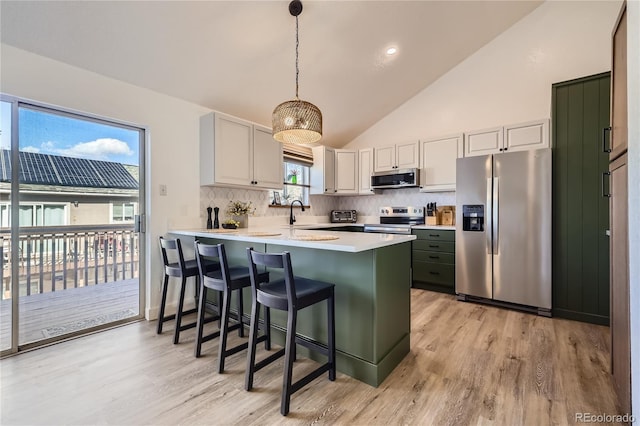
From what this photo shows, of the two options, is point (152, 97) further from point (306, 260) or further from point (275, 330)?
point (275, 330)

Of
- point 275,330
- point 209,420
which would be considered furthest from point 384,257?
point 209,420

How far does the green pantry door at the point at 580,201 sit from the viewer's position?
2.77m

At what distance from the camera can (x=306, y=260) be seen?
7.28 ft

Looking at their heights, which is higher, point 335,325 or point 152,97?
point 152,97

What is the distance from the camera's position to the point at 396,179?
446 cm

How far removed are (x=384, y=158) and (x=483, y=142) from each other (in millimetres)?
1433

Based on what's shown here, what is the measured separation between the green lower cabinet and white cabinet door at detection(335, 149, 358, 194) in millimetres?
1439

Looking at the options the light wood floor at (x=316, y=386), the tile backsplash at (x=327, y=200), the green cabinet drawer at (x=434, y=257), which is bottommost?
the light wood floor at (x=316, y=386)

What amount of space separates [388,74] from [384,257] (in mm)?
3165

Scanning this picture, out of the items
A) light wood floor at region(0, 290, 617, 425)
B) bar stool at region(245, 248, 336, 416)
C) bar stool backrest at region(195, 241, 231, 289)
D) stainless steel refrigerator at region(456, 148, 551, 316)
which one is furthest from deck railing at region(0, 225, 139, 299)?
stainless steel refrigerator at region(456, 148, 551, 316)

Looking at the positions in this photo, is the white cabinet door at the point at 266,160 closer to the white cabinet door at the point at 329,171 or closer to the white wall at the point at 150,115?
the white wall at the point at 150,115

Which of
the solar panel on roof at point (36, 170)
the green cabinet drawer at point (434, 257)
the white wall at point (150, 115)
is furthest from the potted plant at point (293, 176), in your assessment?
the solar panel on roof at point (36, 170)

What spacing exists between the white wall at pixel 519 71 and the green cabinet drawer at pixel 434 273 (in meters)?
2.01

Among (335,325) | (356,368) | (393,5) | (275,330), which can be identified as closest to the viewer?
(356,368)
